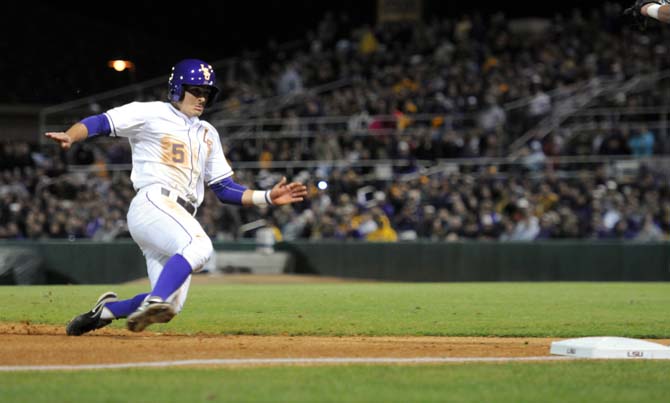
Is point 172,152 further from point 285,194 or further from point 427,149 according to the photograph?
point 427,149


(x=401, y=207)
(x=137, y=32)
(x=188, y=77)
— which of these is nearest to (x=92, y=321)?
(x=188, y=77)

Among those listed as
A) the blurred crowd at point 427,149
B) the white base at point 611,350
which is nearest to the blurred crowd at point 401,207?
the blurred crowd at point 427,149

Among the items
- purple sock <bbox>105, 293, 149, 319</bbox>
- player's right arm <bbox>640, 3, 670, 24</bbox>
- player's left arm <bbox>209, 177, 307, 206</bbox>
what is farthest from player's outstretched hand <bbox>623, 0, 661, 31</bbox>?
purple sock <bbox>105, 293, 149, 319</bbox>

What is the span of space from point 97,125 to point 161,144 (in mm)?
502

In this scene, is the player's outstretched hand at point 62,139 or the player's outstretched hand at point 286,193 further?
the player's outstretched hand at point 286,193

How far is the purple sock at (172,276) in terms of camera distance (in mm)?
7230

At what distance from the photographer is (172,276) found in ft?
23.9

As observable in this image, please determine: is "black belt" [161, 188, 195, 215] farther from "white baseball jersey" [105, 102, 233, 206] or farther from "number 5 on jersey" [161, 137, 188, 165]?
"number 5 on jersey" [161, 137, 188, 165]

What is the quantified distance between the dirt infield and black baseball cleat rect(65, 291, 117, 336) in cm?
8

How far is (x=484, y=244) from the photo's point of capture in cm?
2036

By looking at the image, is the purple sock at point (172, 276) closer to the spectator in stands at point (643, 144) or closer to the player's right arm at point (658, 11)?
the player's right arm at point (658, 11)

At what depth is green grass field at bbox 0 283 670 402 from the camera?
5.36m

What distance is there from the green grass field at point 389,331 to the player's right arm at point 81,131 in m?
1.73

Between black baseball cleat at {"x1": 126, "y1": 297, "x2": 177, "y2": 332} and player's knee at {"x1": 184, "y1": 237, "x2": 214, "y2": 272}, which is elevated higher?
player's knee at {"x1": 184, "y1": 237, "x2": 214, "y2": 272}
